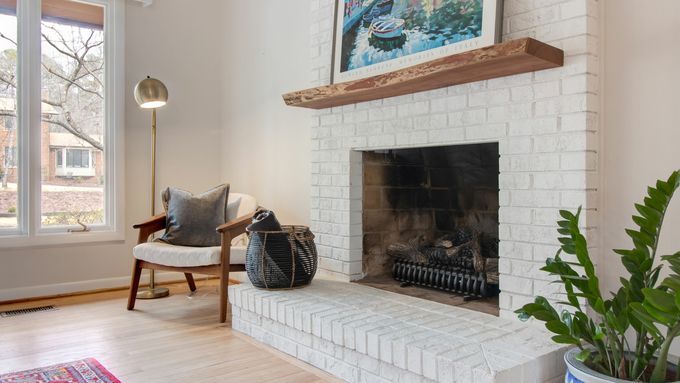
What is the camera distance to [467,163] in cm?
290

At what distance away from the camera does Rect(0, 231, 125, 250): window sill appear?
354 centimetres

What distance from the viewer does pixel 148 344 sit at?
2.55 meters

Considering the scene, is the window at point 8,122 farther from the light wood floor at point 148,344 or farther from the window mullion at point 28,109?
the light wood floor at point 148,344

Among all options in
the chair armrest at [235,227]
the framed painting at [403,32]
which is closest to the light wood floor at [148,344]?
the chair armrest at [235,227]

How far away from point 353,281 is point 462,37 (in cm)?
148

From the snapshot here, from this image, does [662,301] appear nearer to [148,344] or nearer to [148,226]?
[148,344]

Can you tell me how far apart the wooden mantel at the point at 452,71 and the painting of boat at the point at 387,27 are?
0.30 metres

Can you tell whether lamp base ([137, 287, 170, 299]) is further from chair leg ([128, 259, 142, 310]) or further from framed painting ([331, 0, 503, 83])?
framed painting ([331, 0, 503, 83])

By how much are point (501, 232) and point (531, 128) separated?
46 cm

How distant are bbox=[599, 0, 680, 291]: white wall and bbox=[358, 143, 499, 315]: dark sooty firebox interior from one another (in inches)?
28.8

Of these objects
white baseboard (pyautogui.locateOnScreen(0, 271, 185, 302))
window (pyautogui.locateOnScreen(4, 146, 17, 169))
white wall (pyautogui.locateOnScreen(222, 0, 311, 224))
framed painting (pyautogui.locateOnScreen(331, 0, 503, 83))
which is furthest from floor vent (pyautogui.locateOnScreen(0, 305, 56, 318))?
framed painting (pyautogui.locateOnScreen(331, 0, 503, 83))

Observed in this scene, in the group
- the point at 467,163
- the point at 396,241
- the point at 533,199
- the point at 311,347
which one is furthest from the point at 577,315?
the point at 396,241

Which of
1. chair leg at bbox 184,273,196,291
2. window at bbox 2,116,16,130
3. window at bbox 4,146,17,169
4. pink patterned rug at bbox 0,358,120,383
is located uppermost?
window at bbox 2,116,16,130

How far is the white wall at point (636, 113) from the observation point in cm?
178
